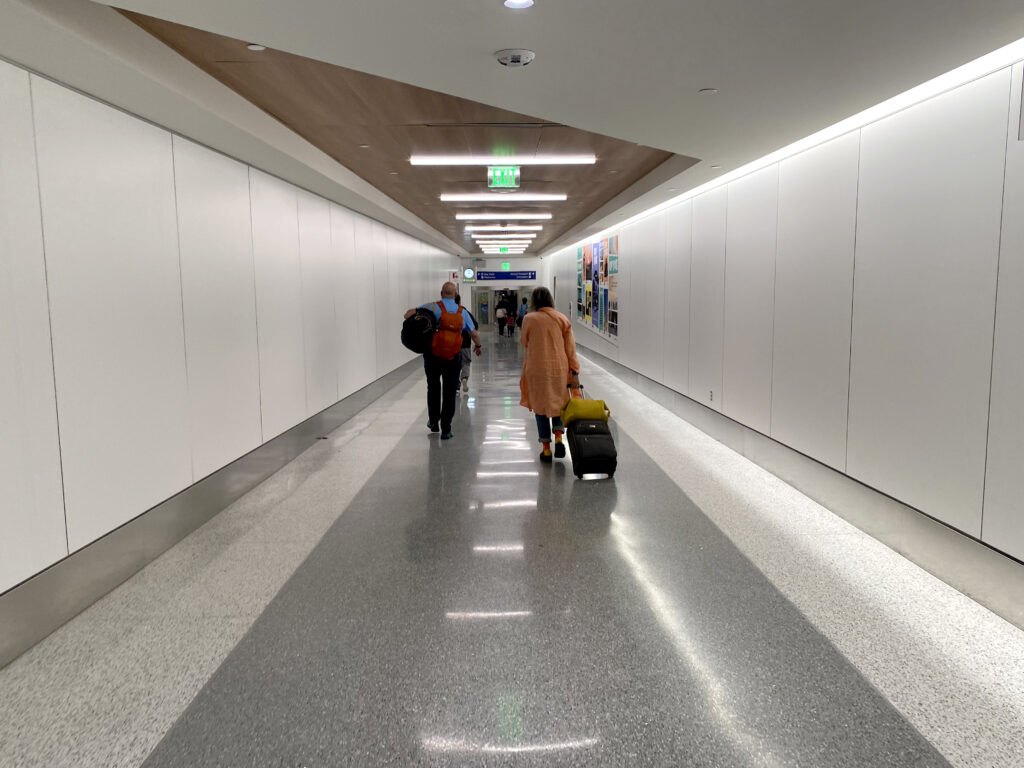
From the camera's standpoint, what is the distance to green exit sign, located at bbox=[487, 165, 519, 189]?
26.5ft

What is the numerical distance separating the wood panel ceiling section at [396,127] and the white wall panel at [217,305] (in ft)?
2.53

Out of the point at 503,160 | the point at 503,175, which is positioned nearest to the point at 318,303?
the point at 503,175

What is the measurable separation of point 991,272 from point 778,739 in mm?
2948

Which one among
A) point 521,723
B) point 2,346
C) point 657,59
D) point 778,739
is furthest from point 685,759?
point 2,346

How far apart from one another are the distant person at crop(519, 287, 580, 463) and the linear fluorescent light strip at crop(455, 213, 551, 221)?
661 cm

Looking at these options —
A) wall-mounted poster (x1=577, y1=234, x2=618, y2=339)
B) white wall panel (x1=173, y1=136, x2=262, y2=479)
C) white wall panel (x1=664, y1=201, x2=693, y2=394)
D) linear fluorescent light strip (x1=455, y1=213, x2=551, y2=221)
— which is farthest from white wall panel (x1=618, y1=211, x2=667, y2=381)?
white wall panel (x1=173, y1=136, x2=262, y2=479)

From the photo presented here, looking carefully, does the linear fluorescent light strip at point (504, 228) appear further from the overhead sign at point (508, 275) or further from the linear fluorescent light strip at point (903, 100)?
the overhead sign at point (508, 275)

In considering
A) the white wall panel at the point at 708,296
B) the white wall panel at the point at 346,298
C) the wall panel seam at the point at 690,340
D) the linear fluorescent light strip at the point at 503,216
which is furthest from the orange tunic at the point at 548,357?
the linear fluorescent light strip at the point at 503,216

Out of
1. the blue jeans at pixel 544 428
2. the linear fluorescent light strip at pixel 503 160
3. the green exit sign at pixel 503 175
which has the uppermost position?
the linear fluorescent light strip at pixel 503 160

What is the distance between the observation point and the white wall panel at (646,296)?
37.0ft

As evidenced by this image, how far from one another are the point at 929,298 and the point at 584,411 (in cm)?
332

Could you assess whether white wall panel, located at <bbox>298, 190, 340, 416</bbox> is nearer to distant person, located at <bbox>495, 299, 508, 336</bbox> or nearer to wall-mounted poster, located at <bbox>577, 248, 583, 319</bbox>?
wall-mounted poster, located at <bbox>577, 248, 583, 319</bbox>

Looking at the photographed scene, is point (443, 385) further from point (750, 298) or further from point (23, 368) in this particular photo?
point (23, 368)

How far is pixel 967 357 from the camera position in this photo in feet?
13.1
